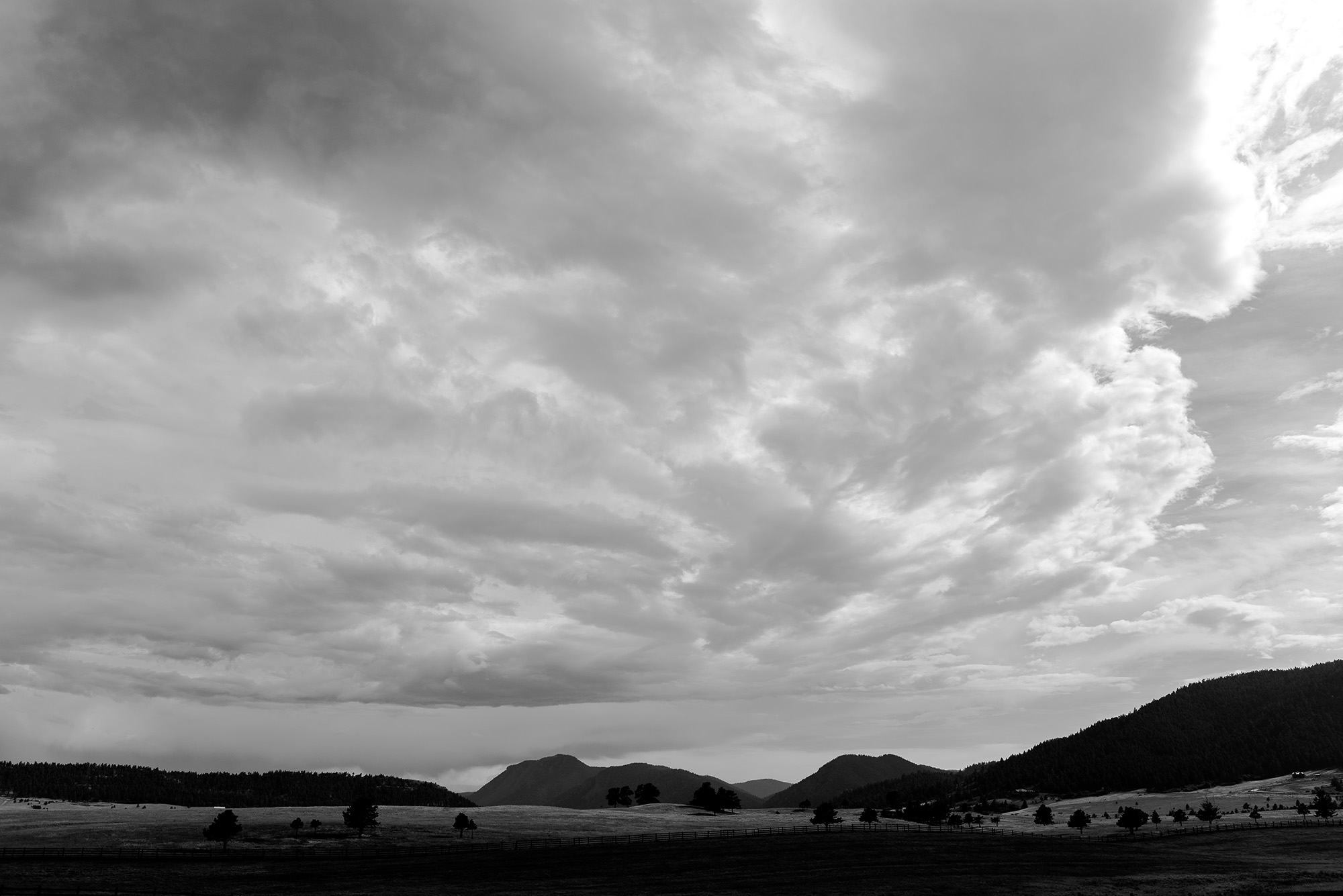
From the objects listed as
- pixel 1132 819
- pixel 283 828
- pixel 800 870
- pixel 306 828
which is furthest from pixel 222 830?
pixel 1132 819

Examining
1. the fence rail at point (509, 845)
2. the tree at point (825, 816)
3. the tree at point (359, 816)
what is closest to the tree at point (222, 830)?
the fence rail at point (509, 845)

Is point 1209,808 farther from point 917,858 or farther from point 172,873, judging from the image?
point 172,873

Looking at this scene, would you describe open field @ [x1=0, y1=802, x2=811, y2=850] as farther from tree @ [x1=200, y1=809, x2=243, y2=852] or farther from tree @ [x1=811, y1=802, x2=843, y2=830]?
tree @ [x1=811, y1=802, x2=843, y2=830]

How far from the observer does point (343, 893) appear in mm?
→ 79250

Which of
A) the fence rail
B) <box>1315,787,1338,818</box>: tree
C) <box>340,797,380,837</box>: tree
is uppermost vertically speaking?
<box>1315,787,1338,818</box>: tree

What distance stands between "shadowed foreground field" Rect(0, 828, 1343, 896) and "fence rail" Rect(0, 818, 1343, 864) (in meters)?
6.45

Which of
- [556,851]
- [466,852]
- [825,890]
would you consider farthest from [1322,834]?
[466,852]

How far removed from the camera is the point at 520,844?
138 meters

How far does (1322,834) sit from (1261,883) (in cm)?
6259

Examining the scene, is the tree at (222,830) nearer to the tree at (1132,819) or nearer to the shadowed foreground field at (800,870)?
the shadowed foreground field at (800,870)

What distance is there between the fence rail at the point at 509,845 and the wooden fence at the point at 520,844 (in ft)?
0.30

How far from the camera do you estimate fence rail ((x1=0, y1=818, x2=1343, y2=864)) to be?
373ft

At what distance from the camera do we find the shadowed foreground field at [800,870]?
81.1 metres

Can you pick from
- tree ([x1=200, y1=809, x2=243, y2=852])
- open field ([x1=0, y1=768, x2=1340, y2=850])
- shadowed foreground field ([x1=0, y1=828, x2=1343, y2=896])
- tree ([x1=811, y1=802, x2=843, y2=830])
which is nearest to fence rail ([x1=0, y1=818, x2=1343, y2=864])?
open field ([x1=0, y1=768, x2=1340, y2=850])
